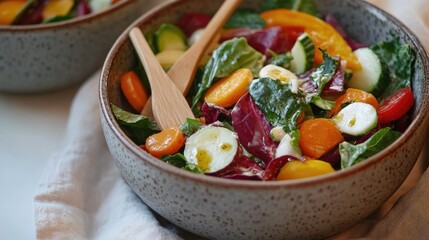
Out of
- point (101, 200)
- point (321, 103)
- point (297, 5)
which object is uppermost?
point (297, 5)

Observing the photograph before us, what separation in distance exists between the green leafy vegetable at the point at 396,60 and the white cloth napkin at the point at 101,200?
76 mm

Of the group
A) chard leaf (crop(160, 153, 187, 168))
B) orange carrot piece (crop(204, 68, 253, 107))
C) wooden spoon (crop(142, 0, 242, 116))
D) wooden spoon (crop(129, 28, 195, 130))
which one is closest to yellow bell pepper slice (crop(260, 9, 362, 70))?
wooden spoon (crop(142, 0, 242, 116))

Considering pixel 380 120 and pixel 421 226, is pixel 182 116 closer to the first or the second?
pixel 380 120

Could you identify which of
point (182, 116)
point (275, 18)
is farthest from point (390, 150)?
point (275, 18)

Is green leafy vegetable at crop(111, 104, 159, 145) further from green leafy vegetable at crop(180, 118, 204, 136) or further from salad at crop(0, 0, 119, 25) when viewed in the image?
salad at crop(0, 0, 119, 25)

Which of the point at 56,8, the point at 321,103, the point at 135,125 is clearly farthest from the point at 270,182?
the point at 56,8

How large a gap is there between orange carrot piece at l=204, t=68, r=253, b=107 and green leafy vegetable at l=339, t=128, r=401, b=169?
297 mm

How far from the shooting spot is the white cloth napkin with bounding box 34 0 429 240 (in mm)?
1375

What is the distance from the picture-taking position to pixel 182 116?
1502 millimetres

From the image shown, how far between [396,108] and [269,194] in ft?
1.41

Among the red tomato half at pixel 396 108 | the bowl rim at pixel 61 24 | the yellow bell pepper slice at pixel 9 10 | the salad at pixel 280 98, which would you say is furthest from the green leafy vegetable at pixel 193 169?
the yellow bell pepper slice at pixel 9 10

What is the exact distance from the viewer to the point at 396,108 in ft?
4.66

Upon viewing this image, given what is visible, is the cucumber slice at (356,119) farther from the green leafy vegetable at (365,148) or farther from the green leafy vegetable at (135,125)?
the green leafy vegetable at (135,125)

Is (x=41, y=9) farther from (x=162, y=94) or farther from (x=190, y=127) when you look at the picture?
(x=190, y=127)
